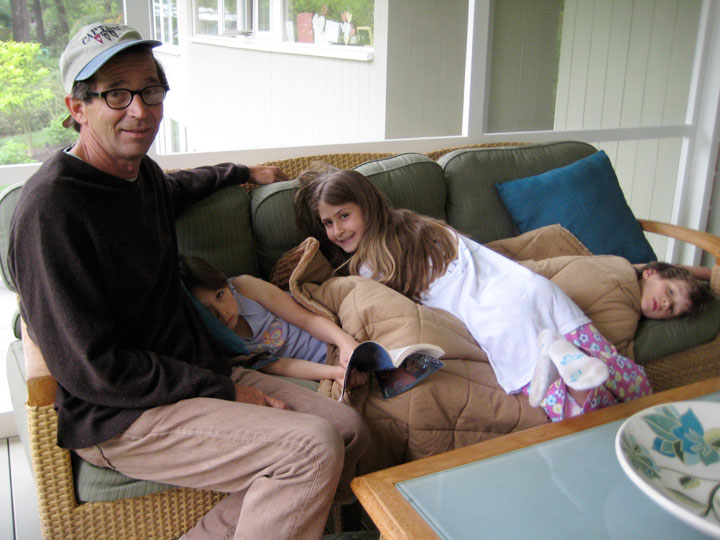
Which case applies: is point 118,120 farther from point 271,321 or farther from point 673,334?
point 673,334

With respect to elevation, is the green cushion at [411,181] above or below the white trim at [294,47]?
below

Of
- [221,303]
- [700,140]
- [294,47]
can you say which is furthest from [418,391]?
[294,47]

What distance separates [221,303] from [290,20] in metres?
3.70

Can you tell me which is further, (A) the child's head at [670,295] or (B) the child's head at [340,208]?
(A) the child's head at [670,295]

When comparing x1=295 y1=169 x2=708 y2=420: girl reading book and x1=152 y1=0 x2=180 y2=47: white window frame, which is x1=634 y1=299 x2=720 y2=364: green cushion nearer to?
x1=295 y1=169 x2=708 y2=420: girl reading book

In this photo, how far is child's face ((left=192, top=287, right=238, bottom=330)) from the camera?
1753 mm

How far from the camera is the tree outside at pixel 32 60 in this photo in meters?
2.39

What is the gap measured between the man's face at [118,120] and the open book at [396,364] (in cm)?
69

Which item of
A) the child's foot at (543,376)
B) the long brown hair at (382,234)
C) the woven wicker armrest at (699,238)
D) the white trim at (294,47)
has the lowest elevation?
the child's foot at (543,376)

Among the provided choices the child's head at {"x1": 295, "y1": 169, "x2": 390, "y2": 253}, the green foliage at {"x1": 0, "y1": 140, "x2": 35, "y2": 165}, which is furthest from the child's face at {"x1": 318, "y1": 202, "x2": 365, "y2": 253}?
the green foliage at {"x1": 0, "y1": 140, "x2": 35, "y2": 165}

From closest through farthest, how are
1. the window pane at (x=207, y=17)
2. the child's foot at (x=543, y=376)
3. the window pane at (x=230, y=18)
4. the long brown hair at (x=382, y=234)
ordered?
the child's foot at (x=543, y=376) → the long brown hair at (x=382, y=234) → the window pane at (x=230, y=18) → the window pane at (x=207, y=17)

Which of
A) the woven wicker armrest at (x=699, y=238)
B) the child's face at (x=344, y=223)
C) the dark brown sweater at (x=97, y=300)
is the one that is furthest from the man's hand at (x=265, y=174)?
the woven wicker armrest at (x=699, y=238)

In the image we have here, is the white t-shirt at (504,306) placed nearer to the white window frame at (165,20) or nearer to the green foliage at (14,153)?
the green foliage at (14,153)

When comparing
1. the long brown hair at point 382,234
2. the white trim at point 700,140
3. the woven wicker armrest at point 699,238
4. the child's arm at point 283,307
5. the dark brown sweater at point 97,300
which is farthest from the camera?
the white trim at point 700,140
